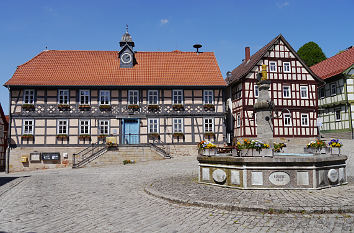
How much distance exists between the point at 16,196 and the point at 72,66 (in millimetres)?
18454

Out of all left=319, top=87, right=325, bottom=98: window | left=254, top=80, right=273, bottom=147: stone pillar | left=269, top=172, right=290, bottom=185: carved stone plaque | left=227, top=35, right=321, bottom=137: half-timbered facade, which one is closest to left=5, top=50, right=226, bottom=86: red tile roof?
left=227, top=35, right=321, bottom=137: half-timbered facade

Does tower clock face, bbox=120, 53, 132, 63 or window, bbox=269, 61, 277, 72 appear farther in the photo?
tower clock face, bbox=120, 53, 132, 63

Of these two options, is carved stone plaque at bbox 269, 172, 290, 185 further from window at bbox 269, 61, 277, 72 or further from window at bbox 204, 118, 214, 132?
window at bbox 269, 61, 277, 72

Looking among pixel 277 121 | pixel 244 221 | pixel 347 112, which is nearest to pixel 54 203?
pixel 244 221

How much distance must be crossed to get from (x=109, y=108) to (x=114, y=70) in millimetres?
3759

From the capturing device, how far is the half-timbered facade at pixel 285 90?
2586cm

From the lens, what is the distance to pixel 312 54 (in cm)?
4281

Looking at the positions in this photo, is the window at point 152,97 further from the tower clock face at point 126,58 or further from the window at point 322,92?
the window at point 322,92

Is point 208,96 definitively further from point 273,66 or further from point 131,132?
point 131,132

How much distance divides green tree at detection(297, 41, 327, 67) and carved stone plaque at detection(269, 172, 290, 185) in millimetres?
38175

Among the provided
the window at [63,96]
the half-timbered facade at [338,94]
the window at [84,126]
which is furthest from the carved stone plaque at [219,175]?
the half-timbered facade at [338,94]

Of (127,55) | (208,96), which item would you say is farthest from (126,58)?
(208,96)

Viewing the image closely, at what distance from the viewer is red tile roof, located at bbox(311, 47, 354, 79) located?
28.7 metres

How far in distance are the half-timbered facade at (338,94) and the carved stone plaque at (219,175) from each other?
2258cm
